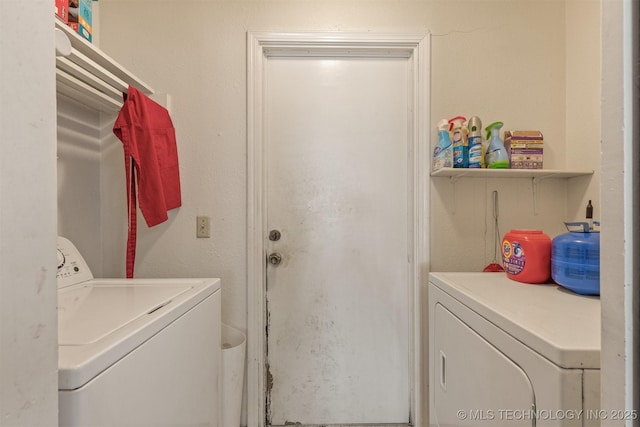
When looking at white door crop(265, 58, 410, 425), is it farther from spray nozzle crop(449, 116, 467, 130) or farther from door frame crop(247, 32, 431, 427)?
spray nozzle crop(449, 116, 467, 130)

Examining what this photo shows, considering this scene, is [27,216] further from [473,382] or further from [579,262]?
[579,262]

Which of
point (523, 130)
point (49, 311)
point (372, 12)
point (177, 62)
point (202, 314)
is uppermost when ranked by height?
point (372, 12)

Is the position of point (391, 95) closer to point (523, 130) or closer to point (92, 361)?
point (523, 130)

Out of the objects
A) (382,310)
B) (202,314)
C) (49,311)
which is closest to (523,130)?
(382,310)

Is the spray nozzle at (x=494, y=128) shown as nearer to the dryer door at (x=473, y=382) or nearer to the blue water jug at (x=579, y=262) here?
the blue water jug at (x=579, y=262)

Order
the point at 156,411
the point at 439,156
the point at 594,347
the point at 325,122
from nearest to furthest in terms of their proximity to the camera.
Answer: the point at 594,347 → the point at 156,411 → the point at 439,156 → the point at 325,122

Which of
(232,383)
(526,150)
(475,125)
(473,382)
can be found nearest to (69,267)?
(232,383)

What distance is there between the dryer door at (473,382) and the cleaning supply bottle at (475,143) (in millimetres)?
715

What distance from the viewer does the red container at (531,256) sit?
1.04 meters

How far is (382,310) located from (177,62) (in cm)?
170

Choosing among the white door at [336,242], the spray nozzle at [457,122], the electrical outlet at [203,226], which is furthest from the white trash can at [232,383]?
the spray nozzle at [457,122]

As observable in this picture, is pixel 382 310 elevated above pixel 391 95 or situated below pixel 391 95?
below

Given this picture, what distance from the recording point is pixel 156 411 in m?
0.77

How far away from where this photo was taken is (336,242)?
1602 mm
